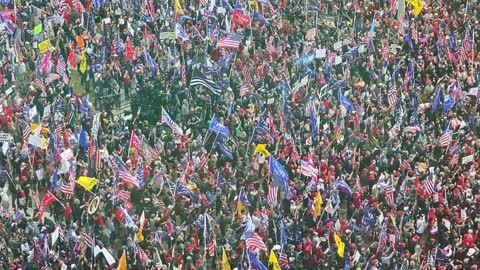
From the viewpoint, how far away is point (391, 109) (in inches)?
1665

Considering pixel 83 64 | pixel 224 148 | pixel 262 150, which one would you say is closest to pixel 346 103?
pixel 262 150

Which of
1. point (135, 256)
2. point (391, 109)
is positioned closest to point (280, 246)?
point (135, 256)

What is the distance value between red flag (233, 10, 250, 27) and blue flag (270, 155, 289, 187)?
37.7 ft

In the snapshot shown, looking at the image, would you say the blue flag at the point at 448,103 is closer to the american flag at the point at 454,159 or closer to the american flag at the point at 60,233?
the american flag at the point at 454,159

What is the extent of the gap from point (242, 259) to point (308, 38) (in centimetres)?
1543

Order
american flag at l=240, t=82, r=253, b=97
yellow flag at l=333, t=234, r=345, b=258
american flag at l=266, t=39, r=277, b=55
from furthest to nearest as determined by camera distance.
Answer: american flag at l=266, t=39, r=277, b=55 < american flag at l=240, t=82, r=253, b=97 < yellow flag at l=333, t=234, r=345, b=258

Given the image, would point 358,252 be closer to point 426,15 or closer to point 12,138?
point 12,138

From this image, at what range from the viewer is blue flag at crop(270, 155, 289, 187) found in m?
36.2

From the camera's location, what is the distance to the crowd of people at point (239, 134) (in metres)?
34.8

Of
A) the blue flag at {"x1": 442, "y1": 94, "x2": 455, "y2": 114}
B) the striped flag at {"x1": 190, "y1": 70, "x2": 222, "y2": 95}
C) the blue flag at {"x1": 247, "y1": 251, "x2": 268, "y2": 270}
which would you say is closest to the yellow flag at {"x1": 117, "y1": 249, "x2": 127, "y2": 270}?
the blue flag at {"x1": 247, "y1": 251, "x2": 268, "y2": 270}

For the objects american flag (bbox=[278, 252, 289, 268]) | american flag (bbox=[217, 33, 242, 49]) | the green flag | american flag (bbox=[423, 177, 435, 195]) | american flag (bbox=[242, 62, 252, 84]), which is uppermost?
american flag (bbox=[217, 33, 242, 49])

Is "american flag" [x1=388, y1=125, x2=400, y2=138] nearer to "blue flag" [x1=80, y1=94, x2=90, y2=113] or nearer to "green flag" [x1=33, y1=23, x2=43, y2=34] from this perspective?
"blue flag" [x1=80, y1=94, x2=90, y2=113]

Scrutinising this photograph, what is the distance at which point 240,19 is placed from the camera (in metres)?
46.8

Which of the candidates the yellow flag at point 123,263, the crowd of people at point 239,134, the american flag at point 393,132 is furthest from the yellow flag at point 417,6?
the yellow flag at point 123,263
